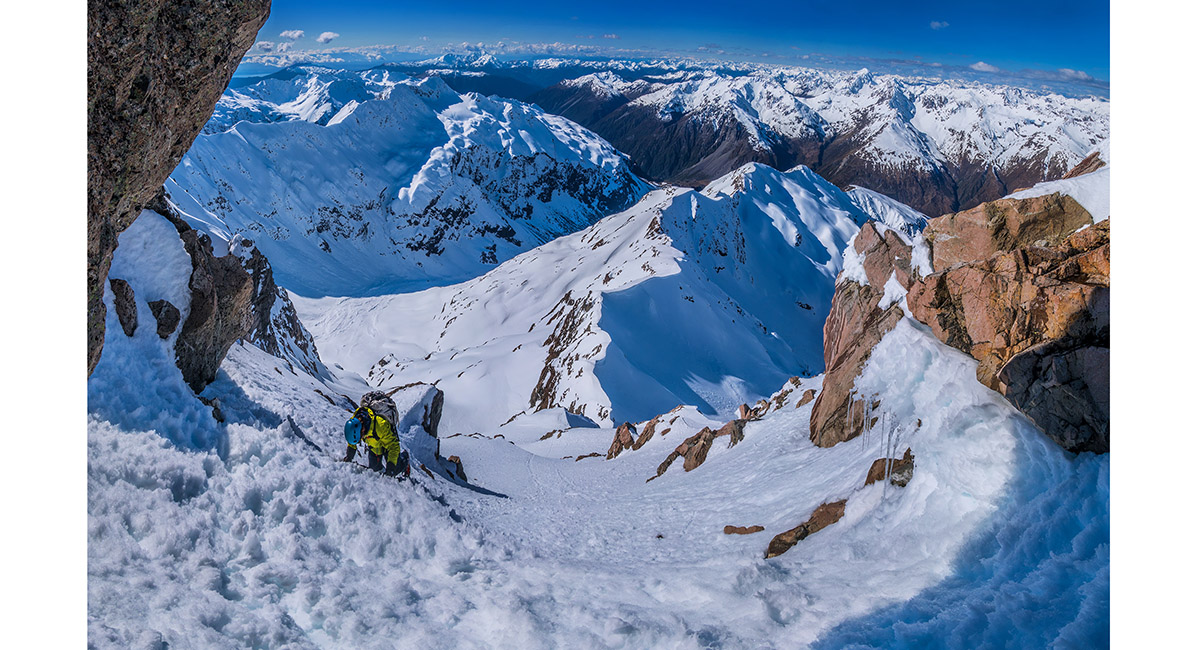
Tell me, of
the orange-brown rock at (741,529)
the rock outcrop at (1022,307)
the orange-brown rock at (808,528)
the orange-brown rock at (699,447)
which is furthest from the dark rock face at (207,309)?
the rock outcrop at (1022,307)

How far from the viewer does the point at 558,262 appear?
320ft

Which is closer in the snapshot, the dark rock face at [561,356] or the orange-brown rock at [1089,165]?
the orange-brown rock at [1089,165]

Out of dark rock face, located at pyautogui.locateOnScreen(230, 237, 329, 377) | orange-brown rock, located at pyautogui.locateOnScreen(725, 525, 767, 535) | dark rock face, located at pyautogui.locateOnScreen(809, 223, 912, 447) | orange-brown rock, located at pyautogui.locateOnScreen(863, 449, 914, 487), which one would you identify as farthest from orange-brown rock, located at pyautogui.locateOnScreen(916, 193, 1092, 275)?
dark rock face, located at pyautogui.locateOnScreen(230, 237, 329, 377)

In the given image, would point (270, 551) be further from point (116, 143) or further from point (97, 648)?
point (116, 143)

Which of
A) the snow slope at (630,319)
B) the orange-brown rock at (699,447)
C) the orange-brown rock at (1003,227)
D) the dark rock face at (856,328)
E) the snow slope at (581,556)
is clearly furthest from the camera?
the snow slope at (630,319)

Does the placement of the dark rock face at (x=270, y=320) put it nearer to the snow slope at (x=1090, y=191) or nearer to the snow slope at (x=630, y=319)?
the snow slope at (x=630, y=319)

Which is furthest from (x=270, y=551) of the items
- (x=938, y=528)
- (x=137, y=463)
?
(x=938, y=528)

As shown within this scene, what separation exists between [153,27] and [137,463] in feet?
17.3

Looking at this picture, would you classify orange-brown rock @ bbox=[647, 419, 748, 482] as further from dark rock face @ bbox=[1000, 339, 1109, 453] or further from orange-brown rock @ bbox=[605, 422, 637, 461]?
dark rock face @ bbox=[1000, 339, 1109, 453]

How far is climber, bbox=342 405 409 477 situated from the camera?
32.0 feet

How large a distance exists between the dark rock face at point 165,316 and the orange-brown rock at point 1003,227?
14.3 m

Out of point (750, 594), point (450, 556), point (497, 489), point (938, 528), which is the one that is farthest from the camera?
point (497, 489)

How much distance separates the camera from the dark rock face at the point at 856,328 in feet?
41.8

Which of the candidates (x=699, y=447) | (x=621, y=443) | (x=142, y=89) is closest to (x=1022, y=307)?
(x=699, y=447)
